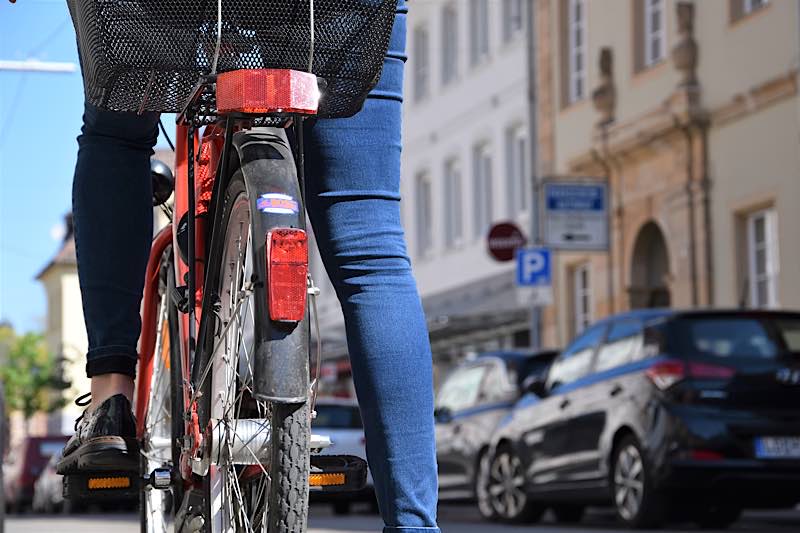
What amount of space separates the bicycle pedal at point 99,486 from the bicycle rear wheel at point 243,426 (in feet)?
1.98

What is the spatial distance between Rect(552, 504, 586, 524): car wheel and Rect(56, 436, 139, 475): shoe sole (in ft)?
41.6

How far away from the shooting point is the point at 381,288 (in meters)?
3.87

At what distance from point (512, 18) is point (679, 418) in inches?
1031

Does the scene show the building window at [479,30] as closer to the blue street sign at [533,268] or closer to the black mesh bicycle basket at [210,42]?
the blue street sign at [533,268]

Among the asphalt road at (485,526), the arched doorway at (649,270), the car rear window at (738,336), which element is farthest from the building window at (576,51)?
the car rear window at (738,336)

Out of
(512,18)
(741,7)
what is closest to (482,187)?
(512,18)

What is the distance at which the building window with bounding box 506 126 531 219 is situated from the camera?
127ft

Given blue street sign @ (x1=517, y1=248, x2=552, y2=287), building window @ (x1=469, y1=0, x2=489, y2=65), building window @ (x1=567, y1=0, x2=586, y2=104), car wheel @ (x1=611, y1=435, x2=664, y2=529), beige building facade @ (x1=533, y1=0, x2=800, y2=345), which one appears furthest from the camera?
building window @ (x1=469, y1=0, x2=489, y2=65)

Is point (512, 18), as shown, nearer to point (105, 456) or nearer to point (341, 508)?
point (341, 508)

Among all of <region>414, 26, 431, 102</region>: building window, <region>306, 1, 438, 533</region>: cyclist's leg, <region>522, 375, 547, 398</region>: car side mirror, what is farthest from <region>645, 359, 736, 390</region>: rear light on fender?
<region>414, 26, 431, 102</region>: building window

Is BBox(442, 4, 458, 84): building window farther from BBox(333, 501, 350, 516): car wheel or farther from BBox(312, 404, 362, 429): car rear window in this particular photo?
BBox(333, 501, 350, 516): car wheel

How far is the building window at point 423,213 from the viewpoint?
4538 cm

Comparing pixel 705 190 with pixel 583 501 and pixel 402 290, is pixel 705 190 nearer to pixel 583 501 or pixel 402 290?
pixel 583 501

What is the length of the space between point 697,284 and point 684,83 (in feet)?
9.24
